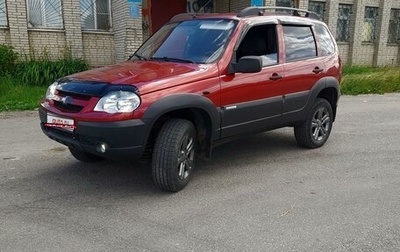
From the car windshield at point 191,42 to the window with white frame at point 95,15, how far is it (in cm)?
777

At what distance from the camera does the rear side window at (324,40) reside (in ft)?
18.6

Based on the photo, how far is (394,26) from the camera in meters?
18.9

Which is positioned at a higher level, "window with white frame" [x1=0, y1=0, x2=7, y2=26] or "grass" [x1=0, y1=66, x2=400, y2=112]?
"window with white frame" [x1=0, y1=0, x2=7, y2=26]

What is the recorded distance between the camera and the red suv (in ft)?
11.8

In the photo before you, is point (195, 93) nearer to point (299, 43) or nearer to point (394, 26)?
point (299, 43)

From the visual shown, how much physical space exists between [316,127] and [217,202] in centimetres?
252

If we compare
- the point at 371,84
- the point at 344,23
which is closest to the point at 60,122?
the point at 371,84

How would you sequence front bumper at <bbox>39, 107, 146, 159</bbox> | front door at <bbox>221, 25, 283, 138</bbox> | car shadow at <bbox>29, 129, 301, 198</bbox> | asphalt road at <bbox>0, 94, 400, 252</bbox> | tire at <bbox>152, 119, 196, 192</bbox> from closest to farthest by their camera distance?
asphalt road at <bbox>0, 94, 400, 252</bbox>, front bumper at <bbox>39, 107, 146, 159</bbox>, tire at <bbox>152, 119, 196, 192</bbox>, car shadow at <bbox>29, 129, 301, 198</bbox>, front door at <bbox>221, 25, 283, 138</bbox>

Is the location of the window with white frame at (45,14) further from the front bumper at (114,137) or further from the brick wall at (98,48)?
the front bumper at (114,137)

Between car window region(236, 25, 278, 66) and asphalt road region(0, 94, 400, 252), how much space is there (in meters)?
1.38

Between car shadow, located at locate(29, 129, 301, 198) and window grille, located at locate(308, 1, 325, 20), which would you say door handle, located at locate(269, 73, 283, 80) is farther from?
window grille, located at locate(308, 1, 325, 20)

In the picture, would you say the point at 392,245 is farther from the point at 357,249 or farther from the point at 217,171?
the point at 217,171

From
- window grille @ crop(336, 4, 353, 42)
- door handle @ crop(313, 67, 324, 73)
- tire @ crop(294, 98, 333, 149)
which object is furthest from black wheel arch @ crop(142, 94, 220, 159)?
window grille @ crop(336, 4, 353, 42)

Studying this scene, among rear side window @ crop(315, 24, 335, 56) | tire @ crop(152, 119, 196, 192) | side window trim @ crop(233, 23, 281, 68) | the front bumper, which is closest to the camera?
the front bumper
